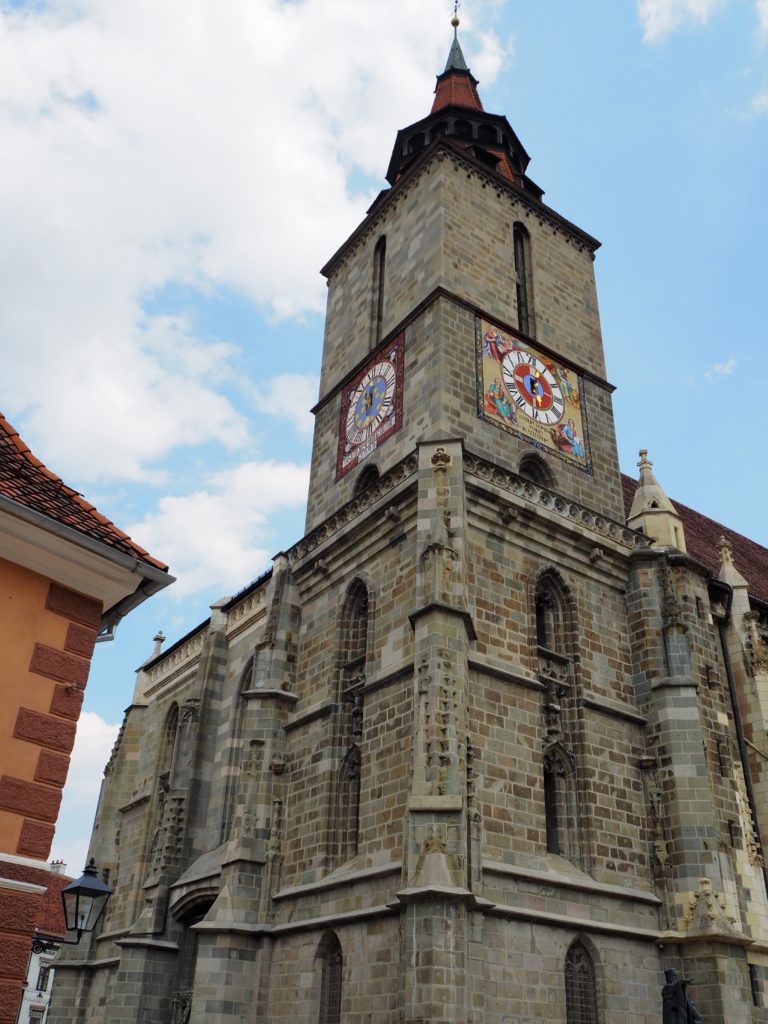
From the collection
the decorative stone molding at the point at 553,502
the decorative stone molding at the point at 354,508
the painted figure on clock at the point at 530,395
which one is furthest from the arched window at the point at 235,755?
the painted figure on clock at the point at 530,395

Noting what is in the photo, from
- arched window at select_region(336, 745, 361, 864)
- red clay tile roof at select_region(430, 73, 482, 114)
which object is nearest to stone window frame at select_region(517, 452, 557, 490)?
arched window at select_region(336, 745, 361, 864)

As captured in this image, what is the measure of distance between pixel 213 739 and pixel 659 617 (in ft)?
31.9

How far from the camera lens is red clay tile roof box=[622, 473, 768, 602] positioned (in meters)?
22.6

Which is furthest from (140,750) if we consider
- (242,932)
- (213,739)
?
(242,932)

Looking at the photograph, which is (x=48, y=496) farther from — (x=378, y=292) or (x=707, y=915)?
(x=378, y=292)

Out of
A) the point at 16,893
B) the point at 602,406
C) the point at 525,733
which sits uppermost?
the point at 602,406

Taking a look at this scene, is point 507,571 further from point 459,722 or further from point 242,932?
point 242,932

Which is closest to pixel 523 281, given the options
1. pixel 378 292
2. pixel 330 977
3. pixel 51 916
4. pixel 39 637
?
pixel 378 292

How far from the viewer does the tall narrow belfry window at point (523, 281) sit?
20188 mm

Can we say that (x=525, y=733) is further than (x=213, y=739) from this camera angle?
No

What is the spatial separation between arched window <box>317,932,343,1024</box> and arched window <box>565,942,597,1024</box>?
3136mm

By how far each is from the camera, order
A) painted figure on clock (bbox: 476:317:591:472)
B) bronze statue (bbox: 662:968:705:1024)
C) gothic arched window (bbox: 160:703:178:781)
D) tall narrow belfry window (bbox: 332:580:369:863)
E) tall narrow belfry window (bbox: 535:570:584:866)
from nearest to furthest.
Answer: bronze statue (bbox: 662:968:705:1024)
tall narrow belfry window (bbox: 535:570:584:866)
tall narrow belfry window (bbox: 332:580:369:863)
painted figure on clock (bbox: 476:317:591:472)
gothic arched window (bbox: 160:703:178:781)

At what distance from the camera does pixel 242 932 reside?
47.3ft

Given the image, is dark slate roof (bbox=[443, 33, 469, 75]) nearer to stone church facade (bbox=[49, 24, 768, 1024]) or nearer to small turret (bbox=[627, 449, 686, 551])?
stone church facade (bbox=[49, 24, 768, 1024])
